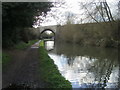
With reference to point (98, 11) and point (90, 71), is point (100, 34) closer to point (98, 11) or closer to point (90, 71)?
point (98, 11)

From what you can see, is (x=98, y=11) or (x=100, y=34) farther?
(x=100, y=34)

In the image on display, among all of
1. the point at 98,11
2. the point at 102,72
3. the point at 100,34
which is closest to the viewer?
the point at 102,72

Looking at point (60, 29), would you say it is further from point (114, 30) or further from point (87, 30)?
point (114, 30)

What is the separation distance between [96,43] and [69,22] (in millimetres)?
10042

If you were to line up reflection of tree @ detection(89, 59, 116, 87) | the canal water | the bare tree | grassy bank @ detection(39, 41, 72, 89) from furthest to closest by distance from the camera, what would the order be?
the bare tree, reflection of tree @ detection(89, 59, 116, 87), the canal water, grassy bank @ detection(39, 41, 72, 89)

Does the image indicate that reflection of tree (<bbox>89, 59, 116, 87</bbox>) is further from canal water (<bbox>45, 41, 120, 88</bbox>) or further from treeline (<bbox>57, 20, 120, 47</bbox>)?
treeline (<bbox>57, 20, 120, 47</bbox>)

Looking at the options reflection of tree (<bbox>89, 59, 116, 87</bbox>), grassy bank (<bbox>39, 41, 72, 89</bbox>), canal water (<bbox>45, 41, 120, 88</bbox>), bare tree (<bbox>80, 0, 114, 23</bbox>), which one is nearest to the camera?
grassy bank (<bbox>39, 41, 72, 89</bbox>)

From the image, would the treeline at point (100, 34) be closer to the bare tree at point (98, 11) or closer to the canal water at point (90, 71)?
the bare tree at point (98, 11)

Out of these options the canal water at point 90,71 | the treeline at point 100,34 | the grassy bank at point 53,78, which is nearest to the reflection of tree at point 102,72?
the canal water at point 90,71

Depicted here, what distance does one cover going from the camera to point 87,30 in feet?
80.3

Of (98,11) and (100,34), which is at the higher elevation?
(98,11)

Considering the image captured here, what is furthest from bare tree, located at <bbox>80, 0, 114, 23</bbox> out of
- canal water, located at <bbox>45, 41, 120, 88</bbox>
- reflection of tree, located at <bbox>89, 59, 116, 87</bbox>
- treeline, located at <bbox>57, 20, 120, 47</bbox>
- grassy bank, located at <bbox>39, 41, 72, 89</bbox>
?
grassy bank, located at <bbox>39, 41, 72, 89</bbox>

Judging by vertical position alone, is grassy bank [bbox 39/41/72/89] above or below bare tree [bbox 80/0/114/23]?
below

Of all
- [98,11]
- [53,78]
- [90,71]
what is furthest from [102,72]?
[98,11]
